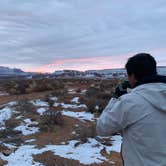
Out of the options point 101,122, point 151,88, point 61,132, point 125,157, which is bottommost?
point 61,132

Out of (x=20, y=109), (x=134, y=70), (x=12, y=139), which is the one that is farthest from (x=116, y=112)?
(x=20, y=109)

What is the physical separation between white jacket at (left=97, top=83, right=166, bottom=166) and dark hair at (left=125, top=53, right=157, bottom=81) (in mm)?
100

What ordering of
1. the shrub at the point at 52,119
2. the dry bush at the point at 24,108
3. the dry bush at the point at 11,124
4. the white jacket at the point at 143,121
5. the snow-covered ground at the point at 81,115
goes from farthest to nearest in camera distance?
the dry bush at the point at 24,108 < the snow-covered ground at the point at 81,115 < the shrub at the point at 52,119 < the dry bush at the point at 11,124 < the white jacket at the point at 143,121

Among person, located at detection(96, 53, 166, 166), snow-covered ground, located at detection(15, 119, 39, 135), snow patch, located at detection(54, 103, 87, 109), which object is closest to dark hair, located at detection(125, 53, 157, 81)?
person, located at detection(96, 53, 166, 166)

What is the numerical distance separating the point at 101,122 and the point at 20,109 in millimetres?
16429

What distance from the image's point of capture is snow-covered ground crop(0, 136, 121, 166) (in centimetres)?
967

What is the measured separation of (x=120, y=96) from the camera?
3100 mm

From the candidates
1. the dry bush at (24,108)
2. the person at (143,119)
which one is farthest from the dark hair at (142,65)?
the dry bush at (24,108)

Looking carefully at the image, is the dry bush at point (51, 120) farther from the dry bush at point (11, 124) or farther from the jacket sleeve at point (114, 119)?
the jacket sleeve at point (114, 119)

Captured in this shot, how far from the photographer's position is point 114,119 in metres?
2.98

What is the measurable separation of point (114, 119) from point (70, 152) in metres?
7.86

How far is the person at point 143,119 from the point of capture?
294 cm

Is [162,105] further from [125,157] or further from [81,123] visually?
[81,123]

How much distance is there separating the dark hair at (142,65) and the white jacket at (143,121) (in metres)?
0.10
